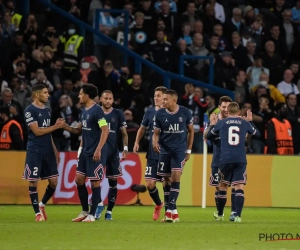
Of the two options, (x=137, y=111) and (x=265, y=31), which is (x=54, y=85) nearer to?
(x=137, y=111)

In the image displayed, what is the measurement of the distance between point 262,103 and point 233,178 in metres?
8.22

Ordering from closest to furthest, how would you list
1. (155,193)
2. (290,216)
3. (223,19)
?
(155,193)
(290,216)
(223,19)

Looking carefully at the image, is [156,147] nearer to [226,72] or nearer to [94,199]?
[94,199]

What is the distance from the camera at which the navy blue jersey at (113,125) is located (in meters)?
17.8

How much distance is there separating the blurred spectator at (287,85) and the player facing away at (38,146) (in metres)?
11.5

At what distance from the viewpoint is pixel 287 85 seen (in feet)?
89.2

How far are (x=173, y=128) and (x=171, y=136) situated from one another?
141mm

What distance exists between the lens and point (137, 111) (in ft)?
78.6

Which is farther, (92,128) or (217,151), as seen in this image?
(217,151)

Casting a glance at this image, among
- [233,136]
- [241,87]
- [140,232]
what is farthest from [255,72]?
[140,232]

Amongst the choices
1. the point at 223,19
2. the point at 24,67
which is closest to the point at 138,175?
the point at 24,67

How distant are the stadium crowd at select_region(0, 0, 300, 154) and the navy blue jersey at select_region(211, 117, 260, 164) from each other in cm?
640

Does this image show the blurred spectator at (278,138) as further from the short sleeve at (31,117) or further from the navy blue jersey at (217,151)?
the short sleeve at (31,117)

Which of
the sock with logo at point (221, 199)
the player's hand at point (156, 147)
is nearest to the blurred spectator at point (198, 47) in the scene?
the sock with logo at point (221, 199)
